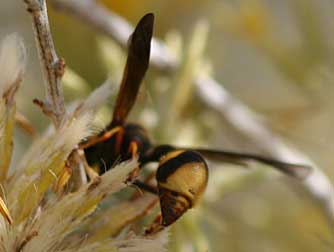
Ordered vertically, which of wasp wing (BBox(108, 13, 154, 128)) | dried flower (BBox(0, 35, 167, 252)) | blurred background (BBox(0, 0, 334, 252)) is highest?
wasp wing (BBox(108, 13, 154, 128))

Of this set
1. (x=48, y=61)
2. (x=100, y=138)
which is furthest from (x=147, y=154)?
(x=48, y=61)

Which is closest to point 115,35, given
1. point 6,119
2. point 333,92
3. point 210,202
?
point 210,202

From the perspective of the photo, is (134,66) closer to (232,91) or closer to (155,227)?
(155,227)

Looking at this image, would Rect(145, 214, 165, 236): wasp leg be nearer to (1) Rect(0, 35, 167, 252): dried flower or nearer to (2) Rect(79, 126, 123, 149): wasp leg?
(1) Rect(0, 35, 167, 252): dried flower

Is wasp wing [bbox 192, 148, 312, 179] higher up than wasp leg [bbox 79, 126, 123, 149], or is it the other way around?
wasp leg [bbox 79, 126, 123, 149]

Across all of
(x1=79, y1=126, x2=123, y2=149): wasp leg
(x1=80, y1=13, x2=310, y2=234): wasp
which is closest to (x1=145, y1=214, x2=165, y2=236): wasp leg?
(x1=80, y1=13, x2=310, y2=234): wasp

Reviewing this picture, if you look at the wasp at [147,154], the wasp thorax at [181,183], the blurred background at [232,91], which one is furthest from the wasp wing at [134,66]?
the blurred background at [232,91]
